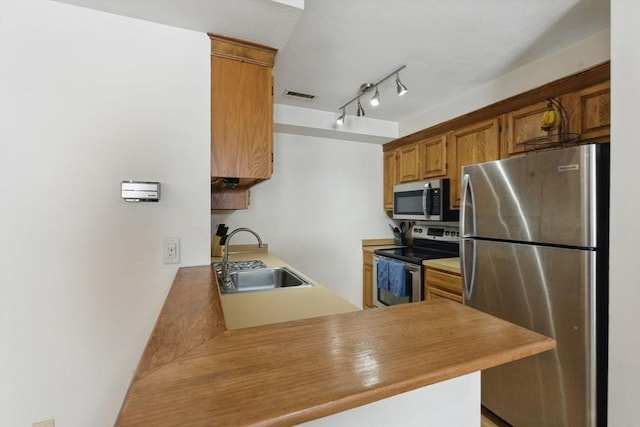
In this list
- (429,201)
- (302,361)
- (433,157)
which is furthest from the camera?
(433,157)

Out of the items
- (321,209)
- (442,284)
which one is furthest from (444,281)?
(321,209)

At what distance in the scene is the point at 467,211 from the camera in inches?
81.9

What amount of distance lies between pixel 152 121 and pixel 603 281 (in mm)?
2351

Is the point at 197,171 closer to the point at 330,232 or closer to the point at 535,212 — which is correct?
the point at 535,212

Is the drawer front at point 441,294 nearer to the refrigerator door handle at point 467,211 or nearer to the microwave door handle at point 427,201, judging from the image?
the refrigerator door handle at point 467,211

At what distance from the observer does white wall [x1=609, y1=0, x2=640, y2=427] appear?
1.24m

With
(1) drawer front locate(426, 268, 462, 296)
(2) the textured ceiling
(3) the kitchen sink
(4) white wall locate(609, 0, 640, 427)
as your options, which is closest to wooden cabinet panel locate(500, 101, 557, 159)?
(2) the textured ceiling

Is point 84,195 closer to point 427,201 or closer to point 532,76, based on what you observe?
point 427,201

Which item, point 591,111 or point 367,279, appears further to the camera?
point 367,279

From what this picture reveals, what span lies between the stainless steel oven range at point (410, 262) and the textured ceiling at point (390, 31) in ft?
4.91

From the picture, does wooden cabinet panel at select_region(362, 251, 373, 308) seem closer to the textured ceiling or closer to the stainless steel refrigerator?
the stainless steel refrigerator

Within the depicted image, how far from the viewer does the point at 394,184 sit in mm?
3488

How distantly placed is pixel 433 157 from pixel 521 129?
2.80ft

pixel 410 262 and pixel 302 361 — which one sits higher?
pixel 302 361
